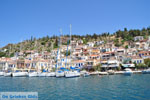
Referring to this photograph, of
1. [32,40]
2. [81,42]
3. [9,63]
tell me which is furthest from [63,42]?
[9,63]

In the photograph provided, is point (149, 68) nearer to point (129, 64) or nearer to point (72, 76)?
point (129, 64)

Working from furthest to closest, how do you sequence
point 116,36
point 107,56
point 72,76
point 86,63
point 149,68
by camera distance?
point 116,36 < point 107,56 < point 86,63 < point 149,68 < point 72,76

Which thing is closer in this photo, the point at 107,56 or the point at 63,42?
the point at 107,56

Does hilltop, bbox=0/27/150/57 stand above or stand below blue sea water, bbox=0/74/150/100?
above

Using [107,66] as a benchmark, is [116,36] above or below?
above

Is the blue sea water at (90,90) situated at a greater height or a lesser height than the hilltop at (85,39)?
lesser

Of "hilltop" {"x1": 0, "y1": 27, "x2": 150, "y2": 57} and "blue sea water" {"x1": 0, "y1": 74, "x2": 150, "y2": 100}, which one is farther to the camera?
"hilltop" {"x1": 0, "y1": 27, "x2": 150, "y2": 57}

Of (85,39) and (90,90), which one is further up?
(85,39)

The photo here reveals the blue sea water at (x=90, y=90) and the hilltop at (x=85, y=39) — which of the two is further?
the hilltop at (x=85, y=39)

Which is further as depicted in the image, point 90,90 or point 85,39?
point 85,39

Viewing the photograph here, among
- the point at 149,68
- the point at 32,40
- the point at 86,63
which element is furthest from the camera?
the point at 32,40

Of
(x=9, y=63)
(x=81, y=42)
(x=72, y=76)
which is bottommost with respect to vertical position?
(x=72, y=76)

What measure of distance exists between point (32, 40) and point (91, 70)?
89162 mm

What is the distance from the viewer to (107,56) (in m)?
64.2
